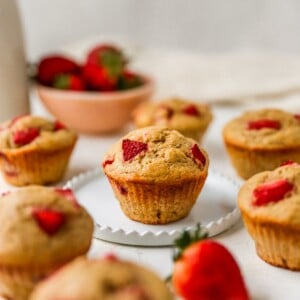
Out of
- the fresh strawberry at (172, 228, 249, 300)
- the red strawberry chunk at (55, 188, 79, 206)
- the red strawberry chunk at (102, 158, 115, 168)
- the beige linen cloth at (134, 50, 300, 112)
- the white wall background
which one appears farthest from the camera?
the white wall background

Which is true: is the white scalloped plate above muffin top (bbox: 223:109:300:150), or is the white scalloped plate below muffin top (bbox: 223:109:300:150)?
below

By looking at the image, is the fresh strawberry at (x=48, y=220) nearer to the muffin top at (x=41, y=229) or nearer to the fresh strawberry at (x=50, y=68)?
the muffin top at (x=41, y=229)

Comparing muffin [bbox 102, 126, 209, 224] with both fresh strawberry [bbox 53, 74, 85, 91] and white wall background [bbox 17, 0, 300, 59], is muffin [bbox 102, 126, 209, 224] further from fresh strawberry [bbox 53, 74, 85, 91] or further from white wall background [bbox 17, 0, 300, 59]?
white wall background [bbox 17, 0, 300, 59]

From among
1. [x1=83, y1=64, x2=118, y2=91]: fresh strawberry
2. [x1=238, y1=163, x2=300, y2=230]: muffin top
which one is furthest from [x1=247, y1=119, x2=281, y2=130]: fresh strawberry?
[x1=83, y1=64, x2=118, y2=91]: fresh strawberry

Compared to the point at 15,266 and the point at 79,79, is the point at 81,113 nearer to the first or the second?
the point at 79,79

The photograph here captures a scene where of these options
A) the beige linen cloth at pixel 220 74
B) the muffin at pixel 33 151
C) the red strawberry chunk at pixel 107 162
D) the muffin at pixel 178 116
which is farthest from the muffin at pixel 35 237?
the beige linen cloth at pixel 220 74

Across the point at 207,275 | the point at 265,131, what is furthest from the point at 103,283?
the point at 265,131
